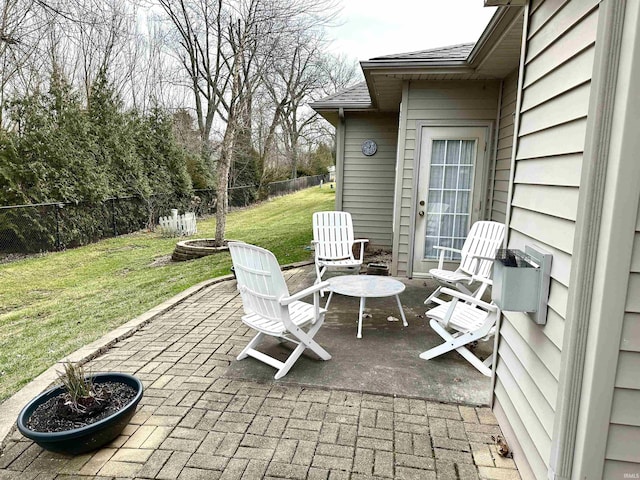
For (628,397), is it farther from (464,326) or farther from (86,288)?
(86,288)

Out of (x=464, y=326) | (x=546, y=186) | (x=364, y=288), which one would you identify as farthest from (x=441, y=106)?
(x=546, y=186)

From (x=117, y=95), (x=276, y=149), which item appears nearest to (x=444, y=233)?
Answer: (x=117, y=95)

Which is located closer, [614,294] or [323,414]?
[614,294]

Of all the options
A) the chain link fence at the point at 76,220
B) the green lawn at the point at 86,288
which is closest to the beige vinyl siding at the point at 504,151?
the green lawn at the point at 86,288

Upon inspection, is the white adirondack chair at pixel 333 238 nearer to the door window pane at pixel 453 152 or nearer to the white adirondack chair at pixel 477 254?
the white adirondack chair at pixel 477 254

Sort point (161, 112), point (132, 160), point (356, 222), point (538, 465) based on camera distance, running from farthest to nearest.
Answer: point (161, 112) → point (132, 160) → point (356, 222) → point (538, 465)

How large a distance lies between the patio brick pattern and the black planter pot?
0.07 metres

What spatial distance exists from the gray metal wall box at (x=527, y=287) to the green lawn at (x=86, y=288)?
3000 millimetres

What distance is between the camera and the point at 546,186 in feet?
5.48

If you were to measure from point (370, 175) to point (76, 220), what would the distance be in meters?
6.78

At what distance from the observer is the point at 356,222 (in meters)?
7.20

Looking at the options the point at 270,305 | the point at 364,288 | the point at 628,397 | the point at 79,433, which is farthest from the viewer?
the point at 364,288

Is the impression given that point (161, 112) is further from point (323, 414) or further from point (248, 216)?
point (323, 414)

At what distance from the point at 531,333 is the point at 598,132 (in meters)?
0.91
